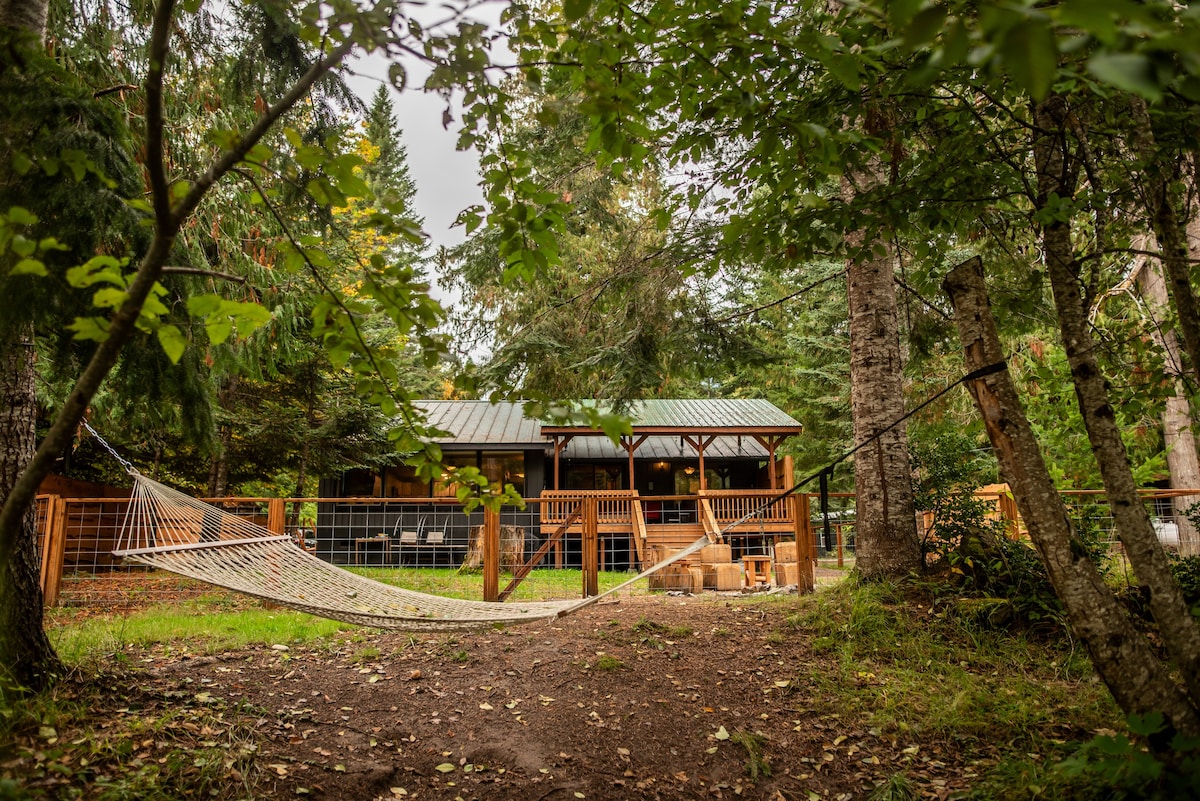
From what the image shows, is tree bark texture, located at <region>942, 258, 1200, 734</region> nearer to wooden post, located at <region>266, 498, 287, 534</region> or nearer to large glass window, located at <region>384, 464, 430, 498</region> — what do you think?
wooden post, located at <region>266, 498, 287, 534</region>

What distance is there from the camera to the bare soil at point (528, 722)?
2.60 meters

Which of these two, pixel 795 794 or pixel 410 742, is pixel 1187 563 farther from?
pixel 410 742

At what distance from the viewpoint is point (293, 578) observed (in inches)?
140

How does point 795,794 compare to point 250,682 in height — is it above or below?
below

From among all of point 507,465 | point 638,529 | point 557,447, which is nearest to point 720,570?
point 638,529

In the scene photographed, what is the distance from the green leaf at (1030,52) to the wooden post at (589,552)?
5012mm

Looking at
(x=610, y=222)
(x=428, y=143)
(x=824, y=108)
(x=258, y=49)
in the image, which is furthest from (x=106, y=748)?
(x=610, y=222)

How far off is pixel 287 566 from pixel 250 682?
64cm

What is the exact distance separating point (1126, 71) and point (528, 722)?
3291 mm

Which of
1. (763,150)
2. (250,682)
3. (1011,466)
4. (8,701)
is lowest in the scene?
(250,682)

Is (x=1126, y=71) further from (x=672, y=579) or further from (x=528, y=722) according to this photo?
(x=672, y=579)

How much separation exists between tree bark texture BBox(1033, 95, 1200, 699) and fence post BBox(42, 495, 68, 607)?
294 inches

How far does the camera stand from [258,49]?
3348 millimetres

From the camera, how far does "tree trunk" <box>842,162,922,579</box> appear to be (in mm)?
4410
